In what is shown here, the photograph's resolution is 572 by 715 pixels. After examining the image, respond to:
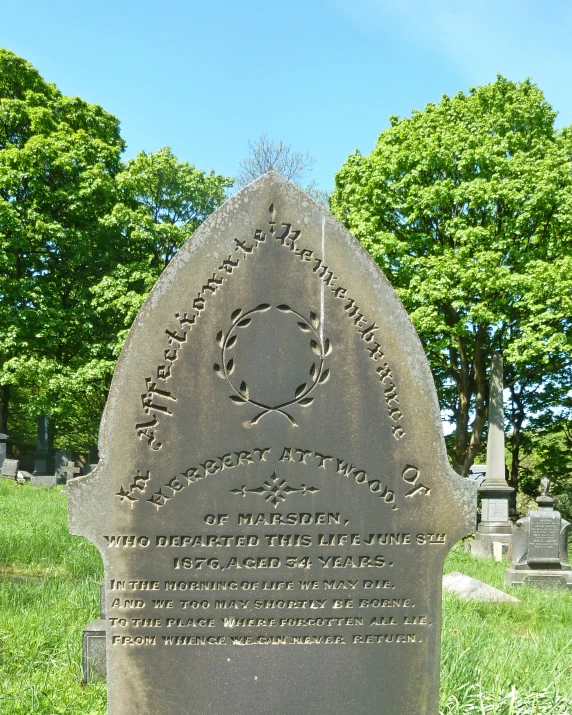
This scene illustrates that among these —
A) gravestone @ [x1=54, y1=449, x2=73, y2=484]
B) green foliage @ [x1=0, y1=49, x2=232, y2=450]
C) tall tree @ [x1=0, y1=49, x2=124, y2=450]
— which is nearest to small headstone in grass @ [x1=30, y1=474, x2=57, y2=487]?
gravestone @ [x1=54, y1=449, x2=73, y2=484]

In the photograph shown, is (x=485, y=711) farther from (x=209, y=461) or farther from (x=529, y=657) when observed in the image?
(x=209, y=461)

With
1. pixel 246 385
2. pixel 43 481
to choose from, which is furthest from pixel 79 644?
pixel 43 481

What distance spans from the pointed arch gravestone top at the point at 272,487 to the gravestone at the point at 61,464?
66.3ft

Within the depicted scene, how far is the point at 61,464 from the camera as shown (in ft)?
76.2

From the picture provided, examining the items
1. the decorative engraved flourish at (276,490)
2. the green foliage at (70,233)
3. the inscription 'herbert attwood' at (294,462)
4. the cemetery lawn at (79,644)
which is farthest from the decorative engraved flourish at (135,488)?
the green foliage at (70,233)

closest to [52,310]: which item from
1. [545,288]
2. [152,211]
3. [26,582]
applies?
[152,211]

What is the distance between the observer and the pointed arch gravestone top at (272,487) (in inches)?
118

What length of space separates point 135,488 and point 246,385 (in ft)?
2.24

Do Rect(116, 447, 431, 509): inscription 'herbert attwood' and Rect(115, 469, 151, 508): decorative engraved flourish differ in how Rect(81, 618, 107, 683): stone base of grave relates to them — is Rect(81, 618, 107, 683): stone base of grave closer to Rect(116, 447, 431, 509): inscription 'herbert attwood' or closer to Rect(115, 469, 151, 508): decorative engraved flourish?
Rect(115, 469, 151, 508): decorative engraved flourish

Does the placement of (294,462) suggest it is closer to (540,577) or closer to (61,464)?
(540,577)

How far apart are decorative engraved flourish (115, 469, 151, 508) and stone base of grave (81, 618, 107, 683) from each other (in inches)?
79.2

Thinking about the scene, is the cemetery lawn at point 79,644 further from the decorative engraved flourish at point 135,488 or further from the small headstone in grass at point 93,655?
the decorative engraved flourish at point 135,488

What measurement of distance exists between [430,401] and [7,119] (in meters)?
23.7

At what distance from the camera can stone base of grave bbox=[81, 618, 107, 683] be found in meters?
4.42
